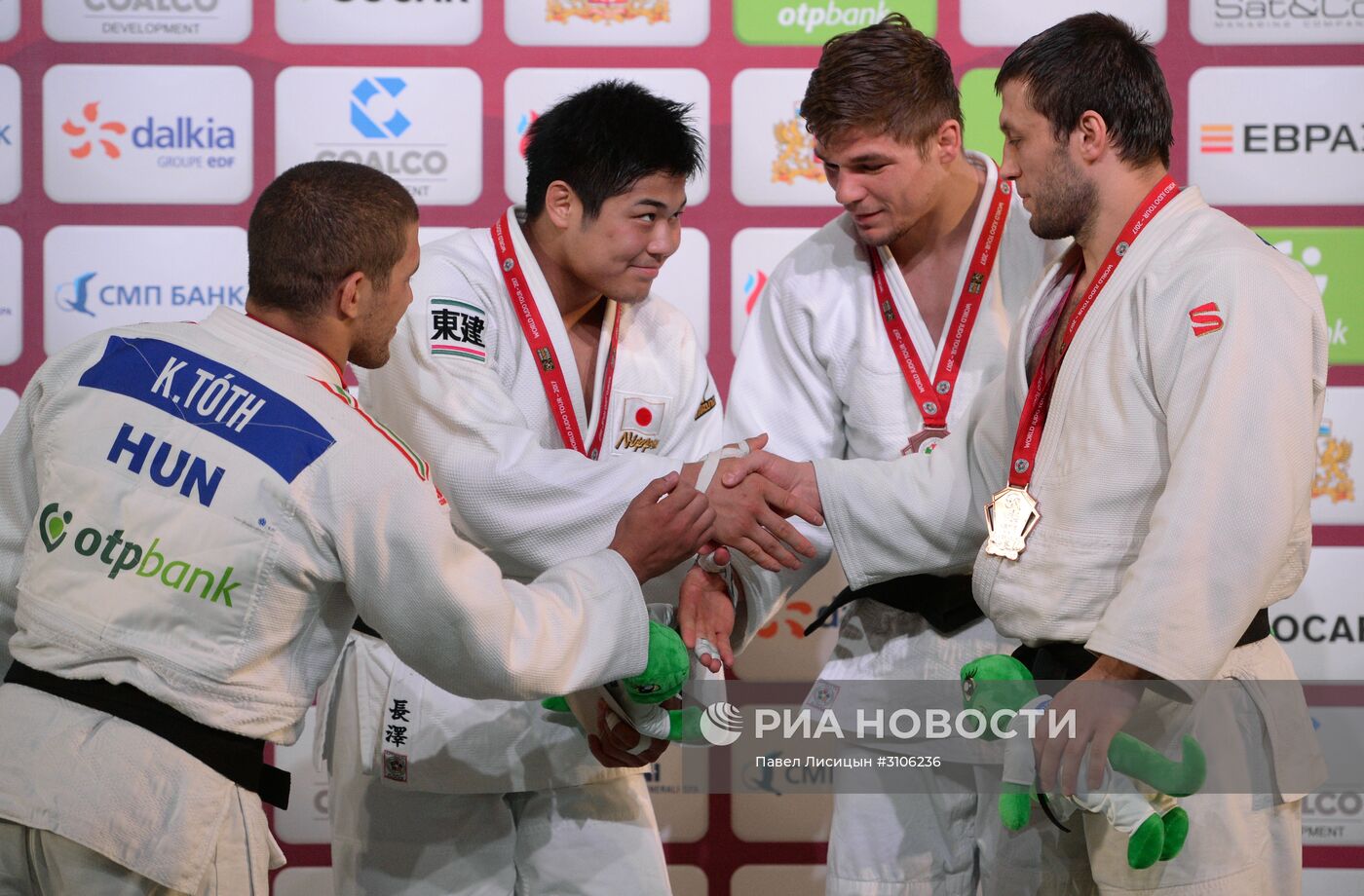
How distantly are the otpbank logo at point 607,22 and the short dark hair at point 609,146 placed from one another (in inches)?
31.4

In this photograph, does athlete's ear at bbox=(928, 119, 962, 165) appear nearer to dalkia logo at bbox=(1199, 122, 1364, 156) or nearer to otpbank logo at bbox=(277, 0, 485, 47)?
dalkia logo at bbox=(1199, 122, 1364, 156)

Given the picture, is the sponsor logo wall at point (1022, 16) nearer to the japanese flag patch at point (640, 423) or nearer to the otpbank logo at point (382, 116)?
the otpbank logo at point (382, 116)

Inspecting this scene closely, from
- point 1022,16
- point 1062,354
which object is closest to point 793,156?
point 1022,16

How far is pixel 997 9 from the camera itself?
Result: 11.7ft

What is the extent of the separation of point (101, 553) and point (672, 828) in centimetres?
226

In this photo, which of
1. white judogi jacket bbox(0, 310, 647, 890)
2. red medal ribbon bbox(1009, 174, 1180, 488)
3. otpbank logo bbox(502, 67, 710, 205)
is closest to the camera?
white judogi jacket bbox(0, 310, 647, 890)

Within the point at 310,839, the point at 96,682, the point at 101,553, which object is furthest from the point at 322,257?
the point at 310,839

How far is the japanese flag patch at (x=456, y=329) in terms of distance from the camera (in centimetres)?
255

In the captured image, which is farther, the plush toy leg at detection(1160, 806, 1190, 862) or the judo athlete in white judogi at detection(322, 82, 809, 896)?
the judo athlete in white judogi at detection(322, 82, 809, 896)

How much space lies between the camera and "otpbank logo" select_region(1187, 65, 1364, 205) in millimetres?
3578

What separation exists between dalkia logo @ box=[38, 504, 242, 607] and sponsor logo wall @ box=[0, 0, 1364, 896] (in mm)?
1909

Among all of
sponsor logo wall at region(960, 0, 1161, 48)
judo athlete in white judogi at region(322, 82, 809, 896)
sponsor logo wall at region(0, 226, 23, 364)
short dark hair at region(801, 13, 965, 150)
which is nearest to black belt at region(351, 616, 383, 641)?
judo athlete in white judogi at region(322, 82, 809, 896)

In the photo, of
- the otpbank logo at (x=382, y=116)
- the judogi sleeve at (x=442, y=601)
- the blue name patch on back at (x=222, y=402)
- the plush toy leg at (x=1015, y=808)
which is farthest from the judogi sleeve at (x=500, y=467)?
the otpbank logo at (x=382, y=116)

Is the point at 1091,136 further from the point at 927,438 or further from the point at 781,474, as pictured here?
the point at 781,474
